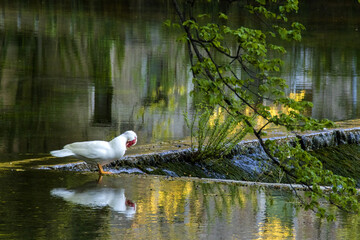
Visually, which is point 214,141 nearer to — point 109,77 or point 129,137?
point 129,137

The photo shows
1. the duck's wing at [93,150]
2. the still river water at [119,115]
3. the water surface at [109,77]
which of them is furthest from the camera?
the water surface at [109,77]

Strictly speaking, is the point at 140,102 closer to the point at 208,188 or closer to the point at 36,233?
the point at 208,188

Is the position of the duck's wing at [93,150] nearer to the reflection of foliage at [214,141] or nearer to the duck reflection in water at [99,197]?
the duck reflection in water at [99,197]

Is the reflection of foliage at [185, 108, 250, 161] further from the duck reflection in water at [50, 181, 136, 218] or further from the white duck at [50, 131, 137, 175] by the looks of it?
the duck reflection in water at [50, 181, 136, 218]

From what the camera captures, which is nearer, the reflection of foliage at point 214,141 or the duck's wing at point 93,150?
the duck's wing at point 93,150

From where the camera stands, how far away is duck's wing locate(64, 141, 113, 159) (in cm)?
890

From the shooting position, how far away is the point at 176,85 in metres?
18.4

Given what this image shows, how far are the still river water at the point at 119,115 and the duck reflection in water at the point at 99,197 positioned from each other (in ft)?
0.04

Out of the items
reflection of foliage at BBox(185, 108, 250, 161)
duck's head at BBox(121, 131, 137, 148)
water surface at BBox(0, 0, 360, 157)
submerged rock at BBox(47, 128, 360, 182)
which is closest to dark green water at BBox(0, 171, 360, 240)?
duck's head at BBox(121, 131, 137, 148)

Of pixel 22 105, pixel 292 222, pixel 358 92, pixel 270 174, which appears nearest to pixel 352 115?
pixel 358 92

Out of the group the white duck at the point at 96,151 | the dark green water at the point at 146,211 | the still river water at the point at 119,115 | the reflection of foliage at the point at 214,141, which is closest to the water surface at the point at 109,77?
the still river water at the point at 119,115

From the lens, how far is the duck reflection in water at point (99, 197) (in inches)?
308

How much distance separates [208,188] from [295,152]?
8.03ft

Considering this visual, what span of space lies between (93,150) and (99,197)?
2.73 feet
